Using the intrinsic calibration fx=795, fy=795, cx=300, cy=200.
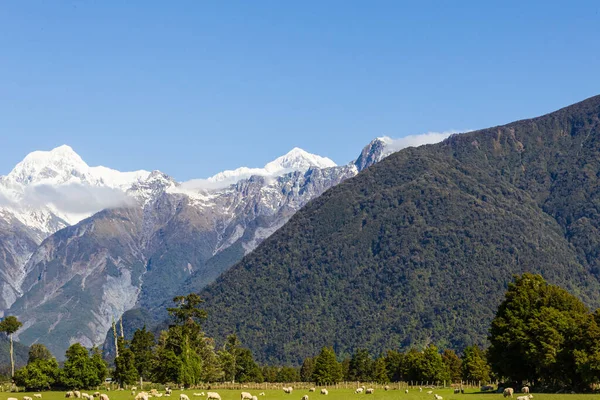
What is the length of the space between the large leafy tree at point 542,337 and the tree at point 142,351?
85.4 metres

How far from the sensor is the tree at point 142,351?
178500 millimetres

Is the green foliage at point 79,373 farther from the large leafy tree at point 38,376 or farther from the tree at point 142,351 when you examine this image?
the tree at point 142,351

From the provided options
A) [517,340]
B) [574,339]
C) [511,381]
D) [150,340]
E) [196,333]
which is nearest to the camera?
[574,339]

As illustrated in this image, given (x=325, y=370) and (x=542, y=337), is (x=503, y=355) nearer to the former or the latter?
(x=542, y=337)

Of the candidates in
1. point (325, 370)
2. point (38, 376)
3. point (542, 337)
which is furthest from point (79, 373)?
point (542, 337)

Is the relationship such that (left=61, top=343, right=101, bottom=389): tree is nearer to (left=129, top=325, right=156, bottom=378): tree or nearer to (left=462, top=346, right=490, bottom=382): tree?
(left=129, top=325, right=156, bottom=378): tree

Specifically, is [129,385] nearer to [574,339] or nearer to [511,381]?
[511,381]

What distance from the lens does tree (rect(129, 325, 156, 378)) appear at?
17850 centimetres

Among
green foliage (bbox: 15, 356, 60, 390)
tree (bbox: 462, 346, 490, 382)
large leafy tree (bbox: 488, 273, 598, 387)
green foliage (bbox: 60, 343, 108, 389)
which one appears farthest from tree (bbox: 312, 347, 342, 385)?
large leafy tree (bbox: 488, 273, 598, 387)

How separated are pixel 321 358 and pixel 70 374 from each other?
67.5m

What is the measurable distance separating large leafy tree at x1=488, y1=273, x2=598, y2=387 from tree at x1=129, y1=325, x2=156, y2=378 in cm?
8540

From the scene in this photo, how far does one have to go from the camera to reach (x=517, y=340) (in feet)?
371

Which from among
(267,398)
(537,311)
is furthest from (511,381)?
(267,398)

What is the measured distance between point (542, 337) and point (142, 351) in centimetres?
10653
